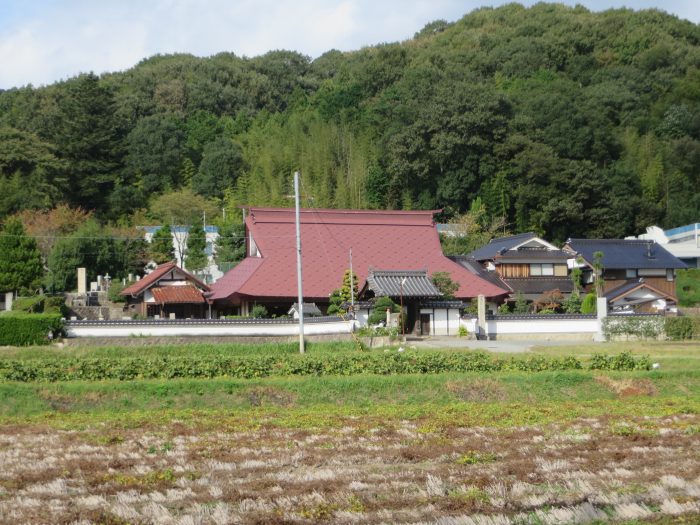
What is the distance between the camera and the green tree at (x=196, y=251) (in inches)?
1583

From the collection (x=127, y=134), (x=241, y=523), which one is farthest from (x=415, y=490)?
(x=127, y=134)

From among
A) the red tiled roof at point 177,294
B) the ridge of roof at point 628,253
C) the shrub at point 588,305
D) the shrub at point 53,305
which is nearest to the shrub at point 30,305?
the shrub at point 53,305

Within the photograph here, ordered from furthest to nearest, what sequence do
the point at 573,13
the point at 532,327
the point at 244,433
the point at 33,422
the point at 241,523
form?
the point at 573,13 < the point at 532,327 < the point at 33,422 < the point at 244,433 < the point at 241,523

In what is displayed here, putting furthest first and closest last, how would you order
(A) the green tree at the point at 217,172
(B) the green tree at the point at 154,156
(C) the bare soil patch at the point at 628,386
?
(B) the green tree at the point at 154,156, (A) the green tree at the point at 217,172, (C) the bare soil patch at the point at 628,386

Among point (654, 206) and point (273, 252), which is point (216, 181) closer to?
point (273, 252)

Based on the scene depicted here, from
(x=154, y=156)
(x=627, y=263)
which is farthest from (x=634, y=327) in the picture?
(x=154, y=156)

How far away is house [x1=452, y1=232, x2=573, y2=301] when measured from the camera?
129 feet

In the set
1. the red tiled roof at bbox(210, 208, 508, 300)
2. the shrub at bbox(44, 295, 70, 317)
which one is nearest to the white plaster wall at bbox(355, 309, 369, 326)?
Answer: the red tiled roof at bbox(210, 208, 508, 300)

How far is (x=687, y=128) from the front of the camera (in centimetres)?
5500

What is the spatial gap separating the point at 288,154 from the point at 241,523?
45.0 metres

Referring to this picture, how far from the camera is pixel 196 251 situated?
40375 millimetres

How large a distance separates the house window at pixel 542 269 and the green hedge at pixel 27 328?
22.8 meters

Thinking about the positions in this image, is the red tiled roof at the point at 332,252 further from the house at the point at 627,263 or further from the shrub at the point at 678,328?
the house at the point at 627,263

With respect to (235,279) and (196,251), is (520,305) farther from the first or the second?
(196,251)
